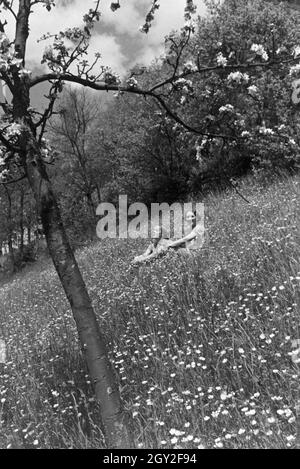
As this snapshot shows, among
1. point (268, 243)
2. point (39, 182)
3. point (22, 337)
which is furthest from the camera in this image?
point (22, 337)

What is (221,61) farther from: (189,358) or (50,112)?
(189,358)

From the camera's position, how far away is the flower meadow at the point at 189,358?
11.7 feet

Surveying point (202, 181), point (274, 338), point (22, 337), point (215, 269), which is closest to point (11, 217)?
point (202, 181)

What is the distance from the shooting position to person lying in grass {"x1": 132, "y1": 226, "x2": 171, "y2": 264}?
11.0m

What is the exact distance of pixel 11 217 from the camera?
1549 inches

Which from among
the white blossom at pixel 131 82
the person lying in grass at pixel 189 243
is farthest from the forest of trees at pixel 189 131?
the person lying in grass at pixel 189 243

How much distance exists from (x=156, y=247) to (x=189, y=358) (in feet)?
23.3

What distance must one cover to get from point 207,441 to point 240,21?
20.6 metres

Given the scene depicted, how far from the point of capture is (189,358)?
4617 millimetres

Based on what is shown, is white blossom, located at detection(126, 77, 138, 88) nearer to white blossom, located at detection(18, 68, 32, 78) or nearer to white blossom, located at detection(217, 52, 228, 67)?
white blossom, located at detection(217, 52, 228, 67)

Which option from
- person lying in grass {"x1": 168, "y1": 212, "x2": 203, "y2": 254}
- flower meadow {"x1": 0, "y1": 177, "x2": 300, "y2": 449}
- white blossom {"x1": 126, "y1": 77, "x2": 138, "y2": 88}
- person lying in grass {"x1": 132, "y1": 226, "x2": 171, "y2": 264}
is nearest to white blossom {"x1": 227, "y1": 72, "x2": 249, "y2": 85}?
white blossom {"x1": 126, "y1": 77, "x2": 138, "y2": 88}

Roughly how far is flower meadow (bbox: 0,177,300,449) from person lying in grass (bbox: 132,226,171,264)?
2251 millimetres

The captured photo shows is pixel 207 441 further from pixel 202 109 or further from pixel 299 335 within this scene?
pixel 202 109

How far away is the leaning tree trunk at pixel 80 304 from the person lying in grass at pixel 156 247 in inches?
277
